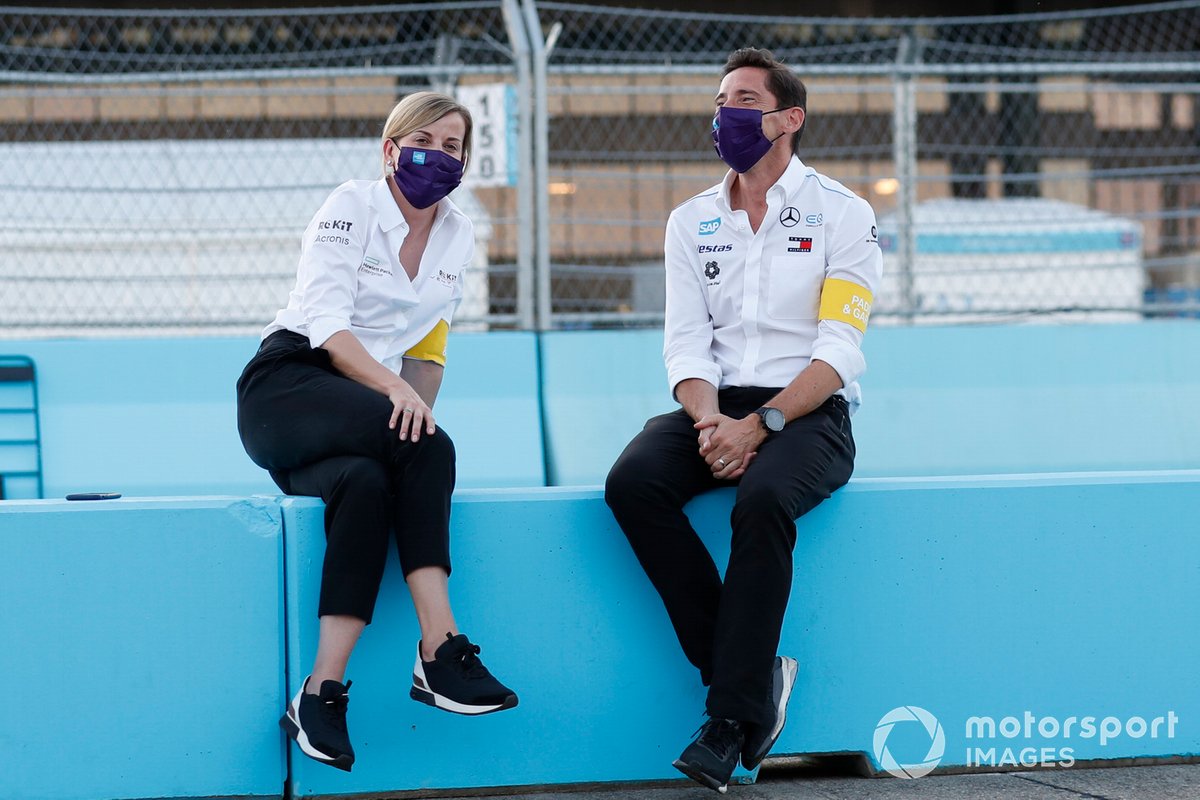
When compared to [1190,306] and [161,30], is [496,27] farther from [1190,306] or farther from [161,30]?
[1190,306]

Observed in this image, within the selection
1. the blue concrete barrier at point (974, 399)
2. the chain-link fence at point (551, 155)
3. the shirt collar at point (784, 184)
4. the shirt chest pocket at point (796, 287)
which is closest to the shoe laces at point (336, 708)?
the shirt chest pocket at point (796, 287)

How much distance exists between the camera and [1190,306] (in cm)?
556

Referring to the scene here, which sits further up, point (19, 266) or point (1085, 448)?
point (19, 266)

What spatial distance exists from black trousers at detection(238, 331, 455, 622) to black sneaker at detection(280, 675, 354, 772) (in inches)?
6.1

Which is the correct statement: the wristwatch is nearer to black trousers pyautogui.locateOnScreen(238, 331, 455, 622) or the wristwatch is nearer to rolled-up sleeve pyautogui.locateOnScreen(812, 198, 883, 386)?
rolled-up sleeve pyautogui.locateOnScreen(812, 198, 883, 386)

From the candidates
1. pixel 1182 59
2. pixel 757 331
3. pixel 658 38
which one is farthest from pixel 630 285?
pixel 1182 59

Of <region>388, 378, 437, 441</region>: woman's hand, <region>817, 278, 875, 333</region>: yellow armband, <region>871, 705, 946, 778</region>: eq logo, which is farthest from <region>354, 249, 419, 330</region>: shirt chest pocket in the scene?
<region>871, 705, 946, 778</region>: eq logo

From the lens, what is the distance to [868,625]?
254 centimetres

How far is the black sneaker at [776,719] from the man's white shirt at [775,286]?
0.65m

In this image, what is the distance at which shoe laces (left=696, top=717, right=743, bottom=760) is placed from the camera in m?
2.24

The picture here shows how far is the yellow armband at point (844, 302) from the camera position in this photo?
2715mm

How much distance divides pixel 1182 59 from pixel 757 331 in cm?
1467

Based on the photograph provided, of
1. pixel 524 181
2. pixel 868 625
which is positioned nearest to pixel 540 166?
pixel 524 181

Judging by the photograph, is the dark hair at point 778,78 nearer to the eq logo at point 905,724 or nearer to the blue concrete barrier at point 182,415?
the eq logo at point 905,724
